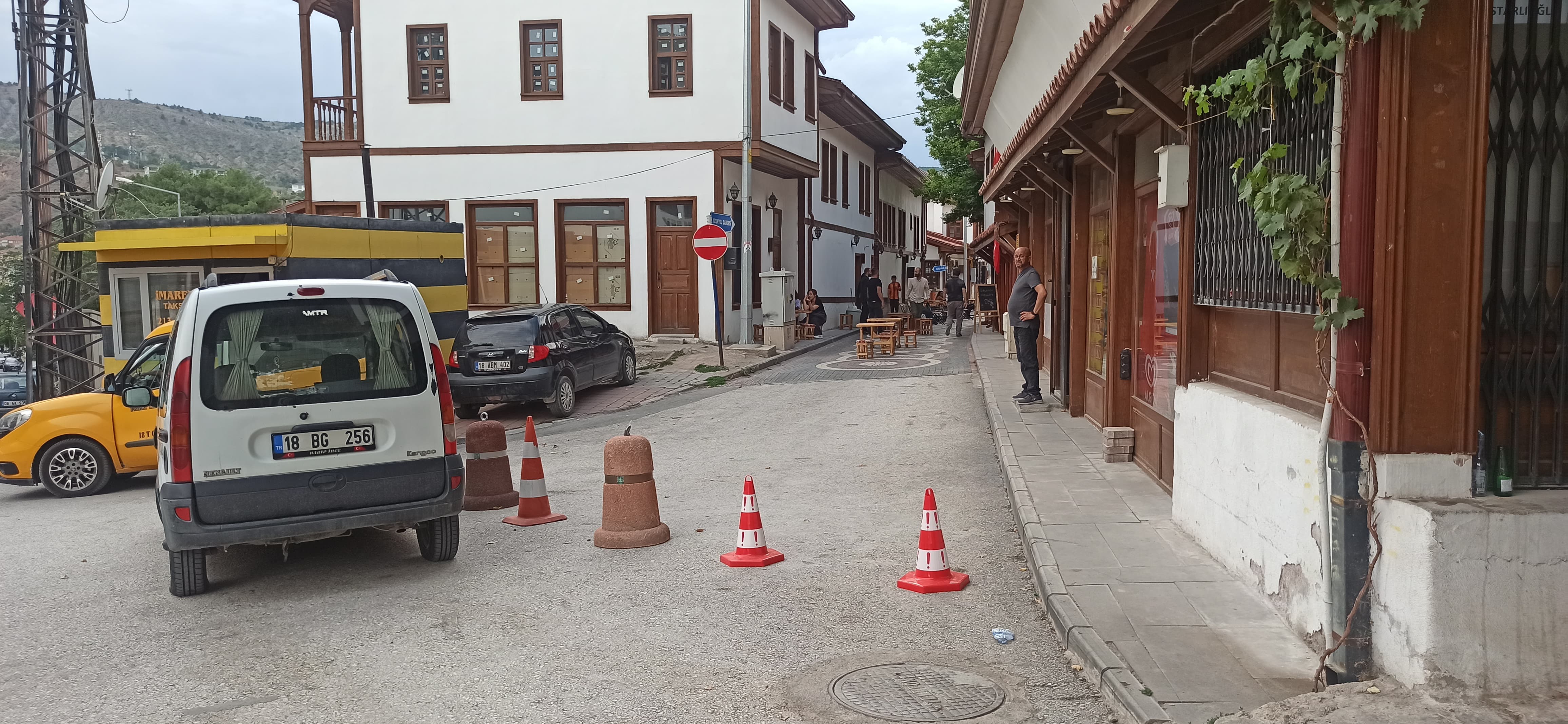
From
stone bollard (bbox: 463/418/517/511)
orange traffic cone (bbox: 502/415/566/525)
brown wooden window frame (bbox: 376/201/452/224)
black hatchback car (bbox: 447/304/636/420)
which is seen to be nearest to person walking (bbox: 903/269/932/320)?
brown wooden window frame (bbox: 376/201/452/224)

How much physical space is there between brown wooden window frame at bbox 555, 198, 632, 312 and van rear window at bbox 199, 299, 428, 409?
18.2 metres

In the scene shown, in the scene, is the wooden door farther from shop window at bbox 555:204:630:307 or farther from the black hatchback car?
the black hatchback car

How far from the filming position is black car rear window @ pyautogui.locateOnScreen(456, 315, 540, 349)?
15.1 m

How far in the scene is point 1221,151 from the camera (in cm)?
613

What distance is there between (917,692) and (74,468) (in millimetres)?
9510

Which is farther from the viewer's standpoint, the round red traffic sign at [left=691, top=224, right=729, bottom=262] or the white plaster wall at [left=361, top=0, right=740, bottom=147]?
the white plaster wall at [left=361, top=0, right=740, bottom=147]

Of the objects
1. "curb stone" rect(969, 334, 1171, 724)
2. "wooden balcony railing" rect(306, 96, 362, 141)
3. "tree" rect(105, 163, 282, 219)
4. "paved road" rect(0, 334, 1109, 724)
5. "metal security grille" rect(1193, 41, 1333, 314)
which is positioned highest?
"tree" rect(105, 163, 282, 219)

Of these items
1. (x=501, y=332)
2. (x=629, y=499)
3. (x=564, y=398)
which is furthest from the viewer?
(x=564, y=398)

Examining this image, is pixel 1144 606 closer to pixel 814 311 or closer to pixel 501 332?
pixel 501 332

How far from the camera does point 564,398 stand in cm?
1557

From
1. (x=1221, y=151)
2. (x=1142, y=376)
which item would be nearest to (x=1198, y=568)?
(x=1221, y=151)

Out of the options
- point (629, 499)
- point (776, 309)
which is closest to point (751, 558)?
point (629, 499)

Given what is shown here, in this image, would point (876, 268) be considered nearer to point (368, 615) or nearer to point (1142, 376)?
point (1142, 376)

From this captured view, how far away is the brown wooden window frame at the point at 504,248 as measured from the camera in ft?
82.8
